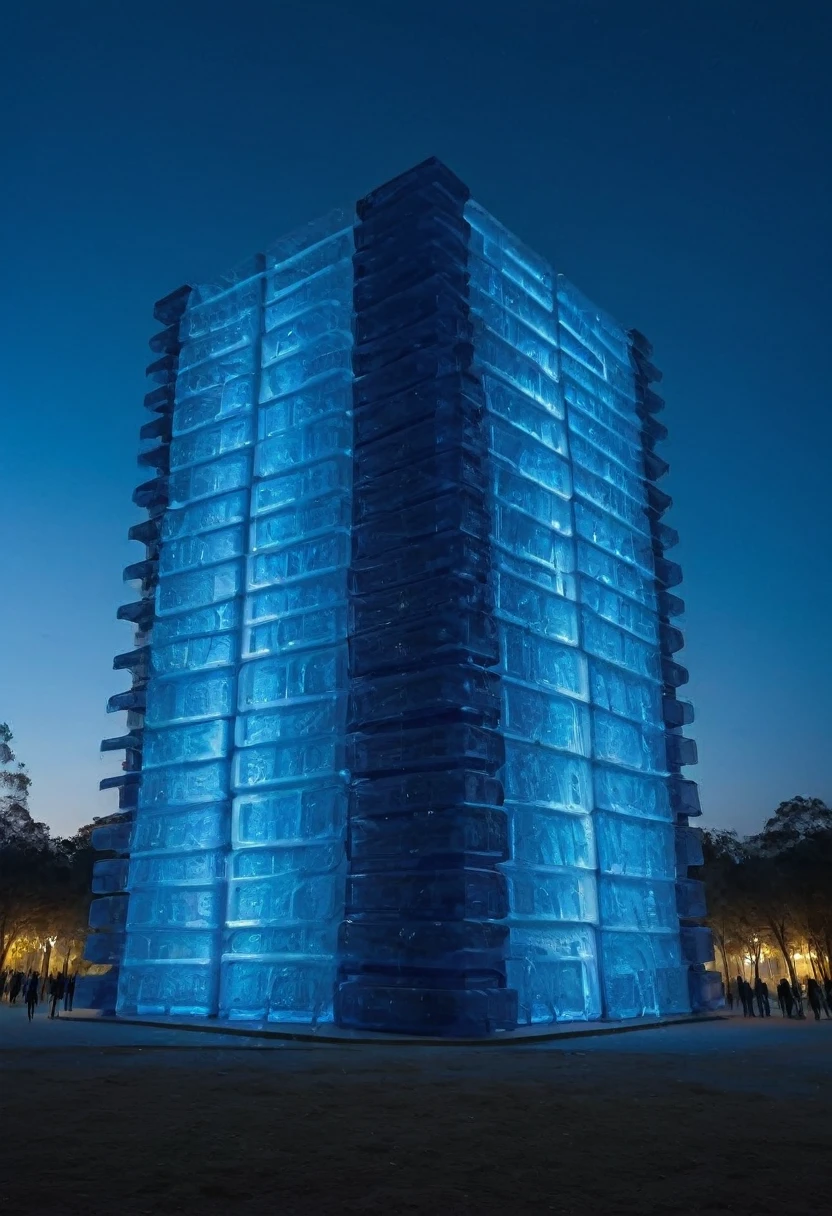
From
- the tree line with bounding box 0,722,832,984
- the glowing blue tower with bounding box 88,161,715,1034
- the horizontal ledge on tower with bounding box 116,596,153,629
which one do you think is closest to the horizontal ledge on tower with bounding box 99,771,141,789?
the glowing blue tower with bounding box 88,161,715,1034

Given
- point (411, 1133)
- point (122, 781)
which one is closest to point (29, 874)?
point (122, 781)

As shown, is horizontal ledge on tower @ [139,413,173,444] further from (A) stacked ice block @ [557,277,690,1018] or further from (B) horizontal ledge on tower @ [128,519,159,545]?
(A) stacked ice block @ [557,277,690,1018]

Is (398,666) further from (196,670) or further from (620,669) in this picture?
(620,669)

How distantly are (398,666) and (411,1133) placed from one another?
14.3m

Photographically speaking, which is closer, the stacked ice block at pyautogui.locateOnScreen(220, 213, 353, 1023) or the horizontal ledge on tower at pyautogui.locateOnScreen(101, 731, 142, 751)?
the stacked ice block at pyautogui.locateOnScreen(220, 213, 353, 1023)

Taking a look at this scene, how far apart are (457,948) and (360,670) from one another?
6.89 meters

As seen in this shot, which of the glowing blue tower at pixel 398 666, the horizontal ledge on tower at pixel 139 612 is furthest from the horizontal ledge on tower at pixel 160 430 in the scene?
the horizontal ledge on tower at pixel 139 612

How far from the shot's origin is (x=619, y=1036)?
799 inches

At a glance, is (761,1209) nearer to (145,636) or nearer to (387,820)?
(387,820)

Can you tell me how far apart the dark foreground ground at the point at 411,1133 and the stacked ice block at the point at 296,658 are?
24.7 feet

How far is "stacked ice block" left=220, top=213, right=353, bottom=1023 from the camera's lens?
75.8 feet

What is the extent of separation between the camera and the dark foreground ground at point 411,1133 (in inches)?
262

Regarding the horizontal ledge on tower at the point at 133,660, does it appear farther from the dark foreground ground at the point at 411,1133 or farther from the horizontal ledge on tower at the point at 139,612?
the dark foreground ground at the point at 411,1133

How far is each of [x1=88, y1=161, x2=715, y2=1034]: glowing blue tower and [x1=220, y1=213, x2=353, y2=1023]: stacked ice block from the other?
87 millimetres
